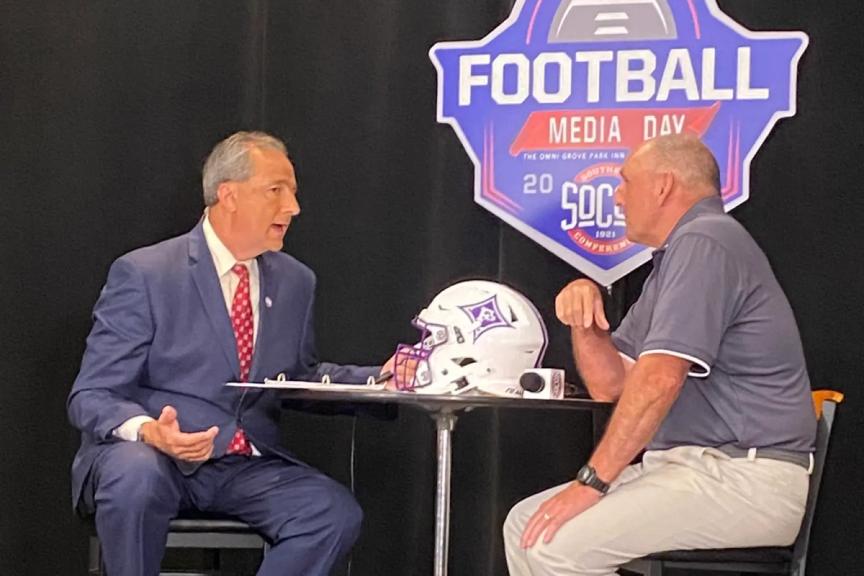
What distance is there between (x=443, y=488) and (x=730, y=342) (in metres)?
0.66

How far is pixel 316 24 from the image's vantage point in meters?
3.87

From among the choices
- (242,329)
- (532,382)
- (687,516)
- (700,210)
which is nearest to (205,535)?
(242,329)

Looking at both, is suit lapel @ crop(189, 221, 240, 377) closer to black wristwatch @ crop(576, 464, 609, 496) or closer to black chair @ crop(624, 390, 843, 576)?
black wristwatch @ crop(576, 464, 609, 496)

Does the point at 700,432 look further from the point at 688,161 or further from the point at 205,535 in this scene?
the point at 205,535

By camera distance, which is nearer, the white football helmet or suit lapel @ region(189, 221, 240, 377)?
the white football helmet

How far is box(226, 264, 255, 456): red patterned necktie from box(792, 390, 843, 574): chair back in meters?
1.27

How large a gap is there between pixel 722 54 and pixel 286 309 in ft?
4.47

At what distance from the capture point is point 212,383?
3170 mm

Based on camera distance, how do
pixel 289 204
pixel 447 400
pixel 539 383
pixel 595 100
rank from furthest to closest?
pixel 595 100, pixel 289 204, pixel 539 383, pixel 447 400

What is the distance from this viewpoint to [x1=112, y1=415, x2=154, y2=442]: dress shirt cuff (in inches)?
116

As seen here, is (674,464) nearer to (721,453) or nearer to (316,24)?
(721,453)

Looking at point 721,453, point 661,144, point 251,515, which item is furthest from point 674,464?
point 251,515

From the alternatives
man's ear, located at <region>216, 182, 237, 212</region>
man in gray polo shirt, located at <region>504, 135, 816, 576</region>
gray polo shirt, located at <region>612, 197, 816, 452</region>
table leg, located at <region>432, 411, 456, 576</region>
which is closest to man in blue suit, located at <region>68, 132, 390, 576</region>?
man's ear, located at <region>216, 182, 237, 212</region>

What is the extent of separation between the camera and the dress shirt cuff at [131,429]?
2.94 metres
